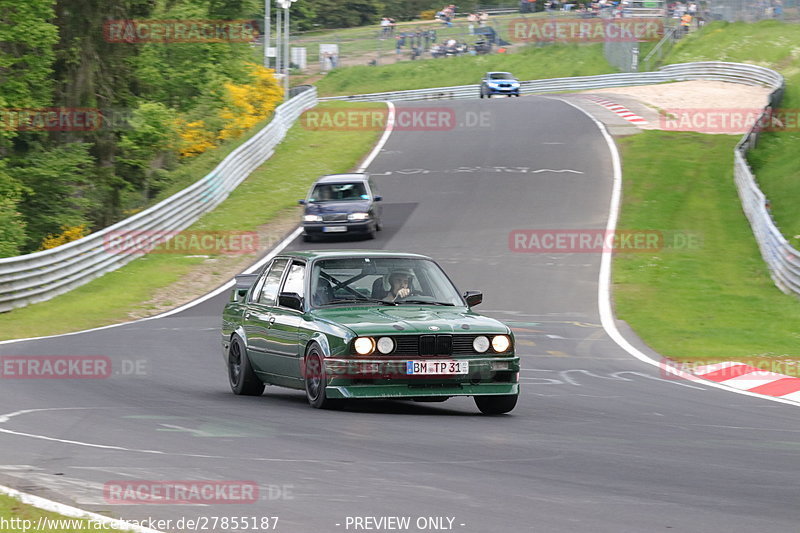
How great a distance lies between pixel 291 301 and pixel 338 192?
20.2 m

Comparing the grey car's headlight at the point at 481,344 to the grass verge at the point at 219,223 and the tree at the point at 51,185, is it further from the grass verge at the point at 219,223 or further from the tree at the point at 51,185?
the tree at the point at 51,185

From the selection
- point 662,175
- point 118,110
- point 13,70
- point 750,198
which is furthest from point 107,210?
point 750,198

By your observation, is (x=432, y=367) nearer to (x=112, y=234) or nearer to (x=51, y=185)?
(x=112, y=234)

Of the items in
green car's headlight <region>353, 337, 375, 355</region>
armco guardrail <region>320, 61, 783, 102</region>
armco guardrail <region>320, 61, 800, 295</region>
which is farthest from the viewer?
armco guardrail <region>320, 61, 783, 102</region>

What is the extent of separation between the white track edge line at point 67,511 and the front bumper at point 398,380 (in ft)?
12.9

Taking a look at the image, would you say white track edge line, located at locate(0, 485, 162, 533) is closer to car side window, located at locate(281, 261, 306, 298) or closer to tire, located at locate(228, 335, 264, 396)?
car side window, located at locate(281, 261, 306, 298)

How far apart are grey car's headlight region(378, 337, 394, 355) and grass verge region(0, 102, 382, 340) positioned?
434 inches

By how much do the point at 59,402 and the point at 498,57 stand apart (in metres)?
73.5

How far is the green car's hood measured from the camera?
10.4 metres

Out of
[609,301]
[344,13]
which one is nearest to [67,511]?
[609,301]

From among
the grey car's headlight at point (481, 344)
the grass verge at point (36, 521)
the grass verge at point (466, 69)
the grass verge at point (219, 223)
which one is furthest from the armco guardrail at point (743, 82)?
the grass verge at point (36, 521)

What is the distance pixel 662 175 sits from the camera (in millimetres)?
37719

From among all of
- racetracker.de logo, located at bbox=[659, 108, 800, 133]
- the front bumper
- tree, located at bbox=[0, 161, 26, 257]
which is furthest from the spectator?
the front bumper

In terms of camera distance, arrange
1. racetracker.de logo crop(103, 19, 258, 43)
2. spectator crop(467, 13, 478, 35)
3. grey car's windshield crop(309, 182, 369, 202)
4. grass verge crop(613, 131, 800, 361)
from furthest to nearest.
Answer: spectator crop(467, 13, 478, 35) → racetracker.de logo crop(103, 19, 258, 43) → grey car's windshield crop(309, 182, 369, 202) → grass verge crop(613, 131, 800, 361)
